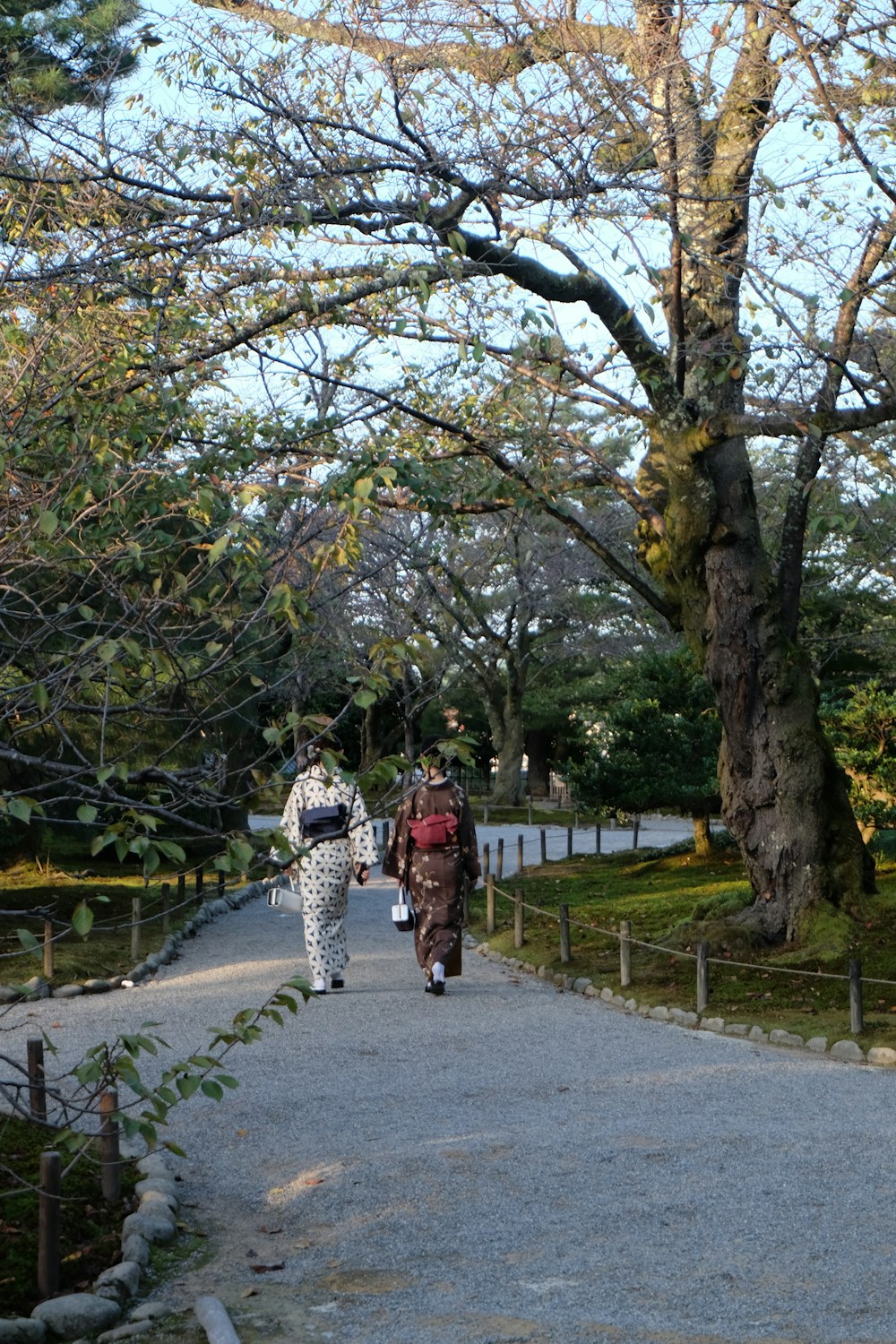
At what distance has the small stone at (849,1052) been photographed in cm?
802

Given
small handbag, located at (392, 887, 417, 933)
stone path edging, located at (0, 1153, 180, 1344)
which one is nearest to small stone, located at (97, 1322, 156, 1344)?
stone path edging, located at (0, 1153, 180, 1344)

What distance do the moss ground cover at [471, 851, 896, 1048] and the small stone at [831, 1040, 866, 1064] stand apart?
120 mm

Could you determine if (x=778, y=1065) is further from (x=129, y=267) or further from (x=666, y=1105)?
(x=129, y=267)

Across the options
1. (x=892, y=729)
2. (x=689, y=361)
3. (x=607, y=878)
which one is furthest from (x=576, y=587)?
(x=689, y=361)

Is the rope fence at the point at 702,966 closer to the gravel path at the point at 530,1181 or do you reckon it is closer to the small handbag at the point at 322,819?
the gravel path at the point at 530,1181

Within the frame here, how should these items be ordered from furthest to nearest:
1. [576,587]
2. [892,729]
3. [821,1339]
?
[576,587] < [892,729] < [821,1339]

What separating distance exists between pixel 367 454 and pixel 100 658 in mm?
2512

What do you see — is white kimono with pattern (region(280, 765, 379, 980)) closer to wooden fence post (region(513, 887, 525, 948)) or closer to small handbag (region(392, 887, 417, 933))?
small handbag (region(392, 887, 417, 933))

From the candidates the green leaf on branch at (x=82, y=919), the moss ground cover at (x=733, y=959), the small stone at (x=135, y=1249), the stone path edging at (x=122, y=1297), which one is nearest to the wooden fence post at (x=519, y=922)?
the moss ground cover at (x=733, y=959)

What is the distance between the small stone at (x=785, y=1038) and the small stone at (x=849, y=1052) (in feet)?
0.85

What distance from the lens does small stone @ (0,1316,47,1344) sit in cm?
389

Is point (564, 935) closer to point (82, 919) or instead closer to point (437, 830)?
point (437, 830)

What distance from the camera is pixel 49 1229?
4.25 meters

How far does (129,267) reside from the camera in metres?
7.59
